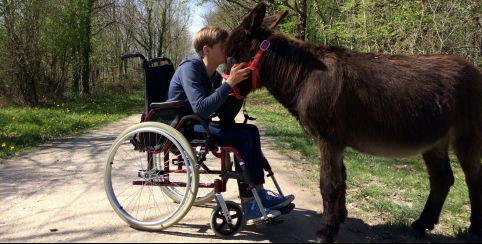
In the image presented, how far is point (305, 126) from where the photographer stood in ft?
11.2

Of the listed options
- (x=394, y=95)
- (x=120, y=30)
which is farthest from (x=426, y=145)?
(x=120, y=30)

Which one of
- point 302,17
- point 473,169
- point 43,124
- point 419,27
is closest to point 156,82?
point 473,169

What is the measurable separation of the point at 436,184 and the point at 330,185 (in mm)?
1218

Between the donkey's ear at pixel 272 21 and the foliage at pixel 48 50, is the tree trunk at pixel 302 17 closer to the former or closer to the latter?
the foliage at pixel 48 50

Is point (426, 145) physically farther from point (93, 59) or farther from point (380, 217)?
point (93, 59)

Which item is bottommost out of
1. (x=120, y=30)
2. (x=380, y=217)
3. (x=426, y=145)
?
(x=380, y=217)

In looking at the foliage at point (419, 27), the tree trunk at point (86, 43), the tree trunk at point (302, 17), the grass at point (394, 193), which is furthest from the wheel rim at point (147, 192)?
the tree trunk at point (86, 43)

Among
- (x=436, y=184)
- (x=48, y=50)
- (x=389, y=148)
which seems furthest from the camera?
(x=48, y=50)

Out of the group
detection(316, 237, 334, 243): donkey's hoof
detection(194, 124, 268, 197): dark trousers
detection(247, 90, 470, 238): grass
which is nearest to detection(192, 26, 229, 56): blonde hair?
detection(194, 124, 268, 197): dark trousers

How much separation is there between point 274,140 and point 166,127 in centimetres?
568

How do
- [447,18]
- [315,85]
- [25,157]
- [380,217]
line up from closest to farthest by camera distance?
[315,85] → [380,217] → [25,157] → [447,18]

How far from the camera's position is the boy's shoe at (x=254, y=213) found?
12.0 feet

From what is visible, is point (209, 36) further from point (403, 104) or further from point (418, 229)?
point (418, 229)

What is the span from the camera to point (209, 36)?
3973mm
